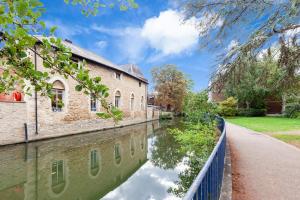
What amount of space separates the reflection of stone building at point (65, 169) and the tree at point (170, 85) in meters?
27.0

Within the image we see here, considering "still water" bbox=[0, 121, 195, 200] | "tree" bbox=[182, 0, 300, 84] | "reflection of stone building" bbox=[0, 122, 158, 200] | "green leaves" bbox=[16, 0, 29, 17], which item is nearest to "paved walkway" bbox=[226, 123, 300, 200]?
"still water" bbox=[0, 121, 195, 200]

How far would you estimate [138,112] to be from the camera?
88.5 feet

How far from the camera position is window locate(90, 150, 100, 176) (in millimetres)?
7475

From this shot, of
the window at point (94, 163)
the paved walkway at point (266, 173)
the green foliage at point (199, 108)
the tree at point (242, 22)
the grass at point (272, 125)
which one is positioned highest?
the tree at point (242, 22)

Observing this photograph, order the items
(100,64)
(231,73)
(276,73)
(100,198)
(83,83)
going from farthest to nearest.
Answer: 1. (100,64)
2. (276,73)
3. (231,73)
4. (100,198)
5. (83,83)

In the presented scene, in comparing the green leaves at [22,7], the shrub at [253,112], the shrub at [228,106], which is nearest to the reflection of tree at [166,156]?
the green leaves at [22,7]

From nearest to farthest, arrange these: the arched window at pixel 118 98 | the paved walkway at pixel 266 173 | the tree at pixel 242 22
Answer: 1. the paved walkway at pixel 266 173
2. the tree at pixel 242 22
3. the arched window at pixel 118 98

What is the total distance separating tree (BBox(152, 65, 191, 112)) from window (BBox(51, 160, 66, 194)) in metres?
30.7

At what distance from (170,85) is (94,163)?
30.8m

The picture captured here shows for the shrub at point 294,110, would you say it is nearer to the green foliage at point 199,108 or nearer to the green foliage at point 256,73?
the green foliage at point 199,108

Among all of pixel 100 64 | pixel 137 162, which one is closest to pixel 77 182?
pixel 137 162

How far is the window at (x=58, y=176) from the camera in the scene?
19.4ft

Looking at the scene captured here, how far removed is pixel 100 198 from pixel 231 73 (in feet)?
17.6

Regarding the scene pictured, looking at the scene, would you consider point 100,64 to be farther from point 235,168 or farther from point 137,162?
point 235,168
